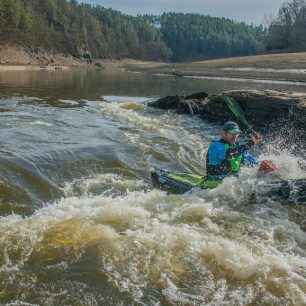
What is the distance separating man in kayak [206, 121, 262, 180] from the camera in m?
9.62

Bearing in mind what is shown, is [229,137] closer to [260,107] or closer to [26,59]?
[260,107]

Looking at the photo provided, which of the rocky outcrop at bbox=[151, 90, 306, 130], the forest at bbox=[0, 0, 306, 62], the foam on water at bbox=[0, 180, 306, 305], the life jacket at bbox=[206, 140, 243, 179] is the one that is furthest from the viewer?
the forest at bbox=[0, 0, 306, 62]

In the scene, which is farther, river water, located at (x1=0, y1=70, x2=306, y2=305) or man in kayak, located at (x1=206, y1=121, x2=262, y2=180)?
man in kayak, located at (x1=206, y1=121, x2=262, y2=180)

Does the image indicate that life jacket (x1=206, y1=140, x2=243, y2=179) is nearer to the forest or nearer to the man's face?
the man's face

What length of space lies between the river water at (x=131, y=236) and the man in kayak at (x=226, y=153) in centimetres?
32

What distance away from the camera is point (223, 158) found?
9711mm

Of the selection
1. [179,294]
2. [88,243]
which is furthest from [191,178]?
[179,294]

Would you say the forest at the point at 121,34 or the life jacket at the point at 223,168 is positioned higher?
the forest at the point at 121,34

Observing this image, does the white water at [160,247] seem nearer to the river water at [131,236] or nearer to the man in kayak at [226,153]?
the river water at [131,236]

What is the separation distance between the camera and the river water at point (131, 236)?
234 inches

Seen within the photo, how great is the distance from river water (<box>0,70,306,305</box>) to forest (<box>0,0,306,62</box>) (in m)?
83.8

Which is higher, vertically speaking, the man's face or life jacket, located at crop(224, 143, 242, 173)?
the man's face

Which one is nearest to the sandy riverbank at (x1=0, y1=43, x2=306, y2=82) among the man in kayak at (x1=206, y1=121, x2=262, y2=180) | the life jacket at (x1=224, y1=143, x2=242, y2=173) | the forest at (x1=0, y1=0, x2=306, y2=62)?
the forest at (x1=0, y1=0, x2=306, y2=62)

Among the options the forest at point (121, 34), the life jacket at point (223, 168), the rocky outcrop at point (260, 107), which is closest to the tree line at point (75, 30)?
the forest at point (121, 34)
